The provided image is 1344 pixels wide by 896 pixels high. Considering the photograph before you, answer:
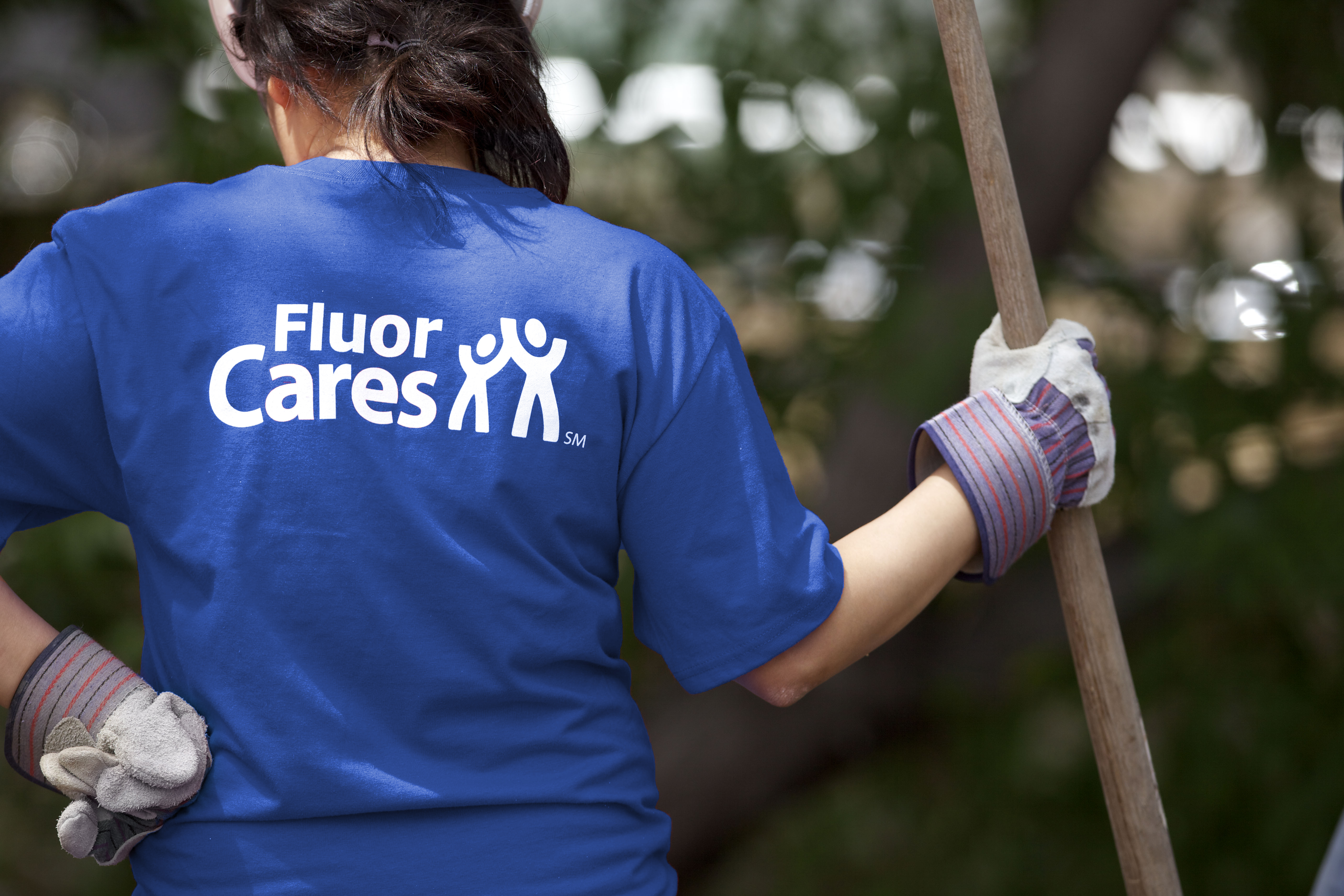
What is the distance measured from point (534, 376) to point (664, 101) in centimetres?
213

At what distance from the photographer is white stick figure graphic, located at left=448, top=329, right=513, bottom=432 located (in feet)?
3.30

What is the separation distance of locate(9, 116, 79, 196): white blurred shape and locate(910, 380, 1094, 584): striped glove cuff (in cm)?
305

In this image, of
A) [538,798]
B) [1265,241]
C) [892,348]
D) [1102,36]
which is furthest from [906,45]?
[538,798]

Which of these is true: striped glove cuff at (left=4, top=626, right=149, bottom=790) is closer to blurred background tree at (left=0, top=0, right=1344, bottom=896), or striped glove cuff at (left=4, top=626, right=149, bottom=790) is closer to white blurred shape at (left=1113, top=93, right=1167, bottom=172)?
blurred background tree at (left=0, top=0, right=1344, bottom=896)

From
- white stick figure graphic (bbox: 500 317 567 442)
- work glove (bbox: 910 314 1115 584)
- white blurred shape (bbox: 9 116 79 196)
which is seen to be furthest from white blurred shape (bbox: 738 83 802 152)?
white stick figure graphic (bbox: 500 317 567 442)

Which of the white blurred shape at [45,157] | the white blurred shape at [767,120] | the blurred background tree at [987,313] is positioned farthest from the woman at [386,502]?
the white blurred shape at [45,157]

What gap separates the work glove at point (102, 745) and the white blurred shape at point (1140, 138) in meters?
2.96

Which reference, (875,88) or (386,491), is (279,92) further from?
(875,88)

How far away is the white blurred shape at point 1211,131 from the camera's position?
315cm

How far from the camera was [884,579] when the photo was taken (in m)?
1.16

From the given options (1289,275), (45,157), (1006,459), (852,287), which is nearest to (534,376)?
(1006,459)

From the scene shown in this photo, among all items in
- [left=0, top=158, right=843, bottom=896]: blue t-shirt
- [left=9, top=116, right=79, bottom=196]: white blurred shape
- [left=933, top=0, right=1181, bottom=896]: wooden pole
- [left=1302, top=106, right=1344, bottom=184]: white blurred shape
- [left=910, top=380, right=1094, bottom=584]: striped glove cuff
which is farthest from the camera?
[left=9, top=116, right=79, bottom=196]: white blurred shape

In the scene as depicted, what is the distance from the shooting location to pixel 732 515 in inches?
42.1

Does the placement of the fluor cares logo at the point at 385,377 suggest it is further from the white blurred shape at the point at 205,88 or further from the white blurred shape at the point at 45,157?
the white blurred shape at the point at 45,157
